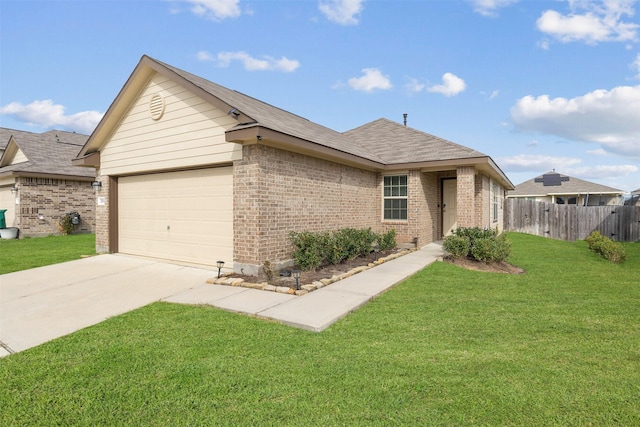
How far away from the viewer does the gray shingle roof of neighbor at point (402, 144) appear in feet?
36.2

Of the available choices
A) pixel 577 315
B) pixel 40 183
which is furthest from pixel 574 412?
pixel 40 183

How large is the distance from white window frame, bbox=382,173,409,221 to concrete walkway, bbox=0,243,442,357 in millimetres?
3338

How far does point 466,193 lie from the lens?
10.7m

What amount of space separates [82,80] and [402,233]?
1133 cm

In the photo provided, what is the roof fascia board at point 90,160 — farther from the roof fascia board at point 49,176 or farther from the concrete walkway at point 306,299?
the roof fascia board at point 49,176

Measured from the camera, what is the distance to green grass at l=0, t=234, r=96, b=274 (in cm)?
898

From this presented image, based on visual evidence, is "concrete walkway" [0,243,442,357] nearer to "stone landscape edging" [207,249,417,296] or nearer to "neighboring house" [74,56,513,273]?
"stone landscape edging" [207,249,417,296]

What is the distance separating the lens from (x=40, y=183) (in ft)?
53.8

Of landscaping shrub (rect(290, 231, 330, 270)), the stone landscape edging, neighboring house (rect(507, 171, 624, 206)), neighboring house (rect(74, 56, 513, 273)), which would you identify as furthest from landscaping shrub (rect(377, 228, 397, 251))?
neighboring house (rect(507, 171, 624, 206))

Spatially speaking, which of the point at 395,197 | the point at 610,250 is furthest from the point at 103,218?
the point at 610,250

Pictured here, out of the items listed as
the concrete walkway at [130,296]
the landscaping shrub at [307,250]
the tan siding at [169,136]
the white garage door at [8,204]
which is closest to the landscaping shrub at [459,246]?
the concrete walkway at [130,296]

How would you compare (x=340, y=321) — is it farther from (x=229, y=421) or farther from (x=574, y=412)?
(x=574, y=412)

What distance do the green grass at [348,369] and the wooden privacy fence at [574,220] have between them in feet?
45.5

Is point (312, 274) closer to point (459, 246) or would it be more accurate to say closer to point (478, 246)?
point (459, 246)
